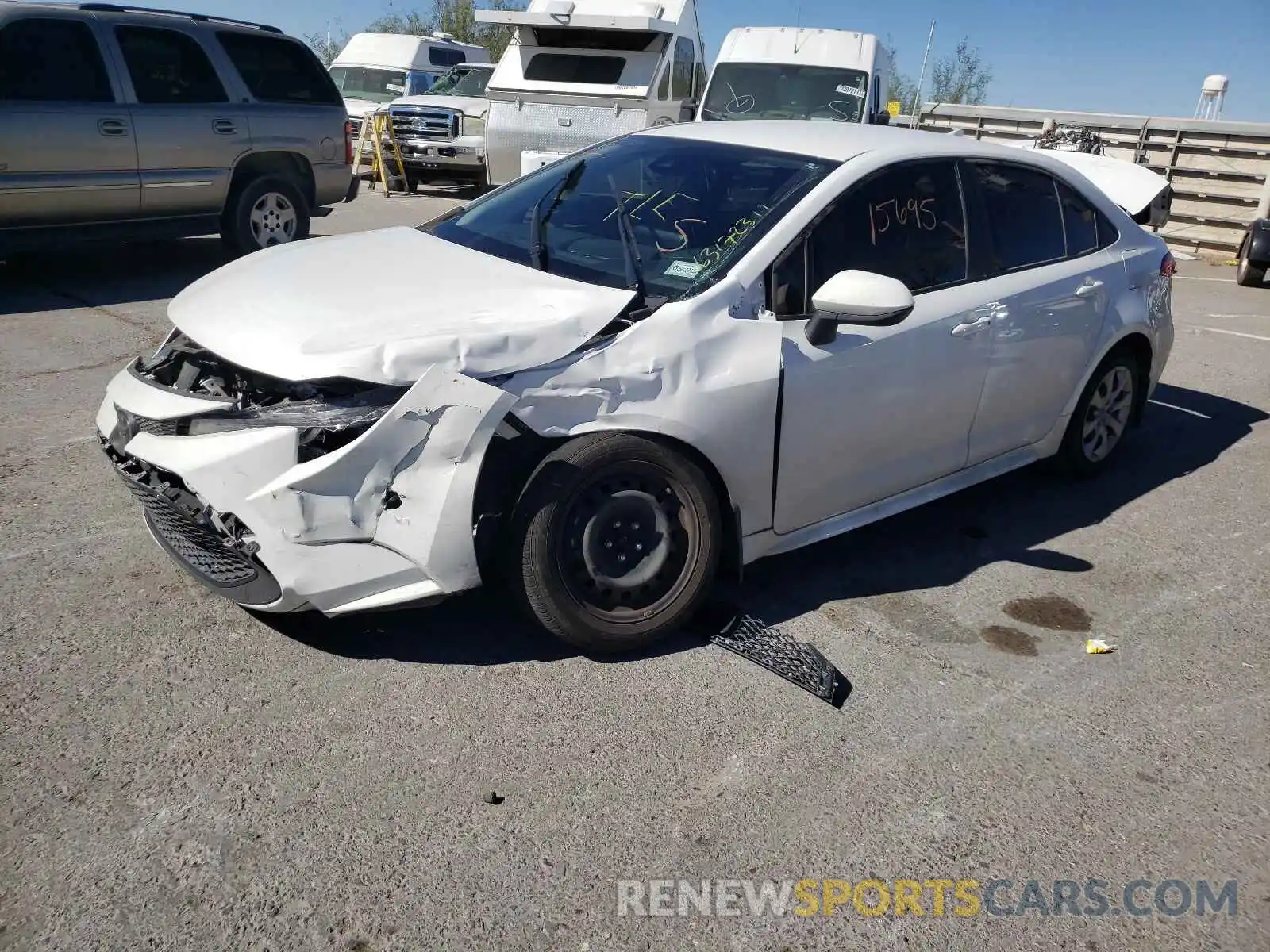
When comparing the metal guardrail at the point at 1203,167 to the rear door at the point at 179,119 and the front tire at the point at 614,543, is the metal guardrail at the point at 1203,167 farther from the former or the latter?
the front tire at the point at 614,543

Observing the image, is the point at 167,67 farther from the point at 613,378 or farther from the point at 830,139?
the point at 613,378

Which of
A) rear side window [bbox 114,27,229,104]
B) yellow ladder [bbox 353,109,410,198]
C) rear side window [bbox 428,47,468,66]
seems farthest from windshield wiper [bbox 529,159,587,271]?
rear side window [bbox 428,47,468,66]

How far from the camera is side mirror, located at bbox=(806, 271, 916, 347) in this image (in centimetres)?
341

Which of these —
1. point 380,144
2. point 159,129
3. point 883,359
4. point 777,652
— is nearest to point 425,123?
point 380,144

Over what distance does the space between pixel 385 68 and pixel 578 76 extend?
339 inches

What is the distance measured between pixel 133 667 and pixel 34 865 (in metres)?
0.85

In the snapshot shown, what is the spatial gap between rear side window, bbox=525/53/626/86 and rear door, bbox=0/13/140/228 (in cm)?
596

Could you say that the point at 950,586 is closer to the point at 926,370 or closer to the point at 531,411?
the point at 926,370

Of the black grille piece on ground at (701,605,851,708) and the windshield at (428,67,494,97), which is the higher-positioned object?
the windshield at (428,67,494,97)

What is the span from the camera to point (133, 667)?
3.22m

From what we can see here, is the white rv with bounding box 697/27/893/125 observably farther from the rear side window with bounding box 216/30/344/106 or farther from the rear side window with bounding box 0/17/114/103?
the rear side window with bounding box 0/17/114/103

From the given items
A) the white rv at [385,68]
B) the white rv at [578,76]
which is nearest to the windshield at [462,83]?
the white rv at [385,68]

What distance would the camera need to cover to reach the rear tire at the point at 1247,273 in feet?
42.4

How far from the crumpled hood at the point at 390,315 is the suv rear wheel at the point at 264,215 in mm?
5801
